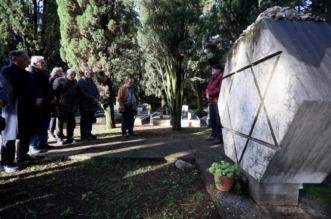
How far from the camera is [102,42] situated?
9.91m

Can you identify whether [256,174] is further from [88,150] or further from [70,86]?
[70,86]

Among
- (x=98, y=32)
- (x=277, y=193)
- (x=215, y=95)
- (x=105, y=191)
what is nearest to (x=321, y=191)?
(x=277, y=193)

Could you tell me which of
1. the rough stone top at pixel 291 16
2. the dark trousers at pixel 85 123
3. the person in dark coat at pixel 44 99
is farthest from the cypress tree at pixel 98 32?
the rough stone top at pixel 291 16

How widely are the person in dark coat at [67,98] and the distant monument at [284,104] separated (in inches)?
165

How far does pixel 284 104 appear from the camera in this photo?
1921 millimetres

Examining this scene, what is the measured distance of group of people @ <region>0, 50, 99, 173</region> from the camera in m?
3.96

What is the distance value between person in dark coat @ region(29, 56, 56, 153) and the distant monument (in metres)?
3.90

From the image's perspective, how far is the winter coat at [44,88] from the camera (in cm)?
493

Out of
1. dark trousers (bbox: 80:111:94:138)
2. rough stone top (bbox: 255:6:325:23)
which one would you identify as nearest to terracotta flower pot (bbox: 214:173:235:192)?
rough stone top (bbox: 255:6:325:23)

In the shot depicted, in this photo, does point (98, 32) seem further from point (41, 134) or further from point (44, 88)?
point (41, 134)

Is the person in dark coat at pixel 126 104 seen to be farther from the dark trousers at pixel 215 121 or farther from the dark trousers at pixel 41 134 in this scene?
the dark trousers at pixel 215 121

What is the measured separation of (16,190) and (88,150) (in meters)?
1.84

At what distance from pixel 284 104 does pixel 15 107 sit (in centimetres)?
388

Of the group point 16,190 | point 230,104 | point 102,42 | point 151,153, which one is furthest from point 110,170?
point 102,42
